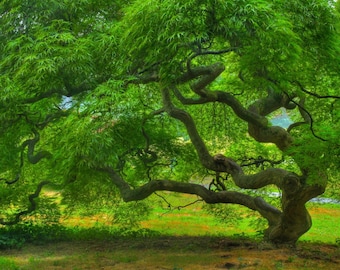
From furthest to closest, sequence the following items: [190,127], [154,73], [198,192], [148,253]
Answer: [198,192] → [148,253] → [190,127] → [154,73]

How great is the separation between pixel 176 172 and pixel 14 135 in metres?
7.30

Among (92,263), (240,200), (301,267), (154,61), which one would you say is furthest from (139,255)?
(154,61)

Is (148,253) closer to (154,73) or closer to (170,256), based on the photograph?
(170,256)

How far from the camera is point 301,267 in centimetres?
1034

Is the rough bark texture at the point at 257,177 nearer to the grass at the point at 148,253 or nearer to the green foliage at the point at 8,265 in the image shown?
the grass at the point at 148,253

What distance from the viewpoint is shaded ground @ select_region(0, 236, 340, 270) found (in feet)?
35.4

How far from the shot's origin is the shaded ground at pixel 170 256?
1080cm

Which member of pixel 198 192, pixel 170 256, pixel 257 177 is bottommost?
pixel 170 256

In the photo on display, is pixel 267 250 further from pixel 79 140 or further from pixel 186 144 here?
pixel 79 140

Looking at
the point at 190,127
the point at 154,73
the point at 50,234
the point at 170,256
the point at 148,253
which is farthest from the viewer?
the point at 50,234

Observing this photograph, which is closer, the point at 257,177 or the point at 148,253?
the point at 257,177

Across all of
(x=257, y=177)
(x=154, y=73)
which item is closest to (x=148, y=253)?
(x=257, y=177)

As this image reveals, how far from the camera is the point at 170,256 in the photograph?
12508 millimetres

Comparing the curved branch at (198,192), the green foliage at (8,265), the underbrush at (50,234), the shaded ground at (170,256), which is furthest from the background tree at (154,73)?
the underbrush at (50,234)
